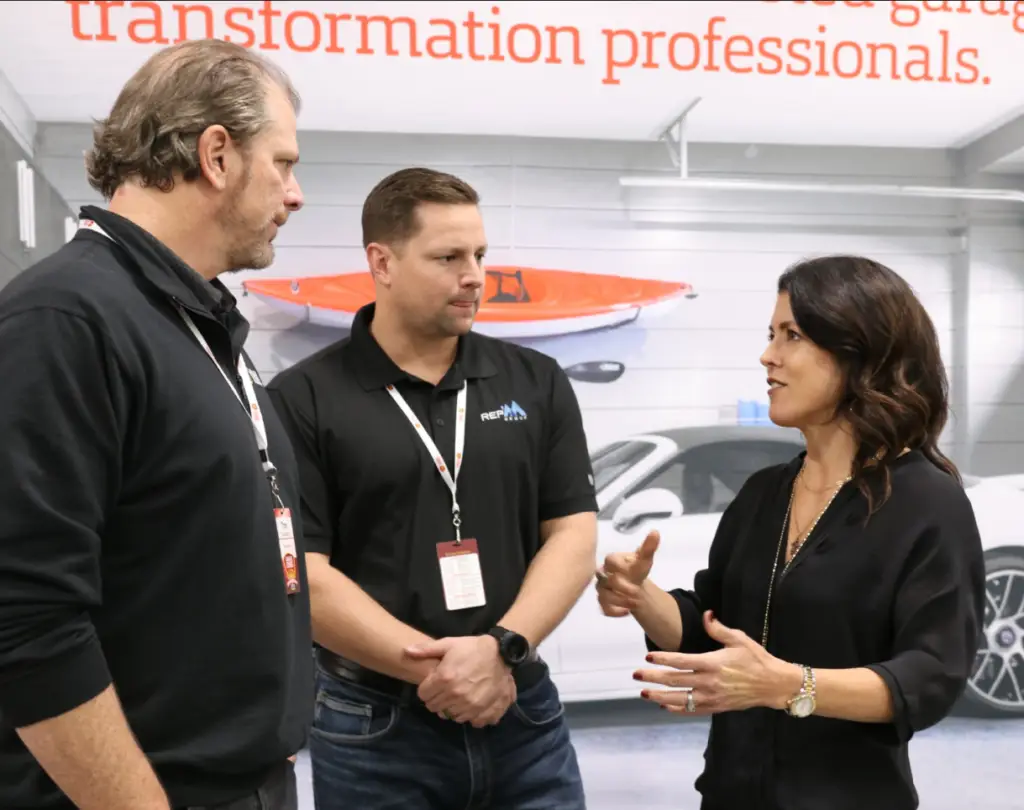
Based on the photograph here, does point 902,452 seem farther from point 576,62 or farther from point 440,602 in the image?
point 576,62

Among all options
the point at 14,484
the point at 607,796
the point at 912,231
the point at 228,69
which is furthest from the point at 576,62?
the point at 14,484

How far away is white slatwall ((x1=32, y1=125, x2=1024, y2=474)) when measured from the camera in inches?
105

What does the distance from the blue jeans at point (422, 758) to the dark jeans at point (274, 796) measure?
0.42 meters

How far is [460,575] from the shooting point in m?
1.76

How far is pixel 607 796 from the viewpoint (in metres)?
2.73

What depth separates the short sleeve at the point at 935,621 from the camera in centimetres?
137

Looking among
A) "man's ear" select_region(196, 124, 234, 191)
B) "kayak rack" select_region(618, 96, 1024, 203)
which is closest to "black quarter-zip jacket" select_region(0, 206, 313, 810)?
"man's ear" select_region(196, 124, 234, 191)

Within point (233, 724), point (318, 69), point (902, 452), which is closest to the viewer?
point (233, 724)

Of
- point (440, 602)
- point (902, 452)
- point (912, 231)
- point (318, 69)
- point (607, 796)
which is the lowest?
point (607, 796)

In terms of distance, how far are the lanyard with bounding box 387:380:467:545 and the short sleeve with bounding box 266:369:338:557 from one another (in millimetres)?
158

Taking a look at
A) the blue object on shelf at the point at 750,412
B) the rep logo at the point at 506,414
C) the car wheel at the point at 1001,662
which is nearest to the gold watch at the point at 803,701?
the rep logo at the point at 506,414

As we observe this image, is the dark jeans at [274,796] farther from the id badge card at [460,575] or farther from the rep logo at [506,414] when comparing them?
the rep logo at [506,414]

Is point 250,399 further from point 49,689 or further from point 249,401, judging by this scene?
point 49,689

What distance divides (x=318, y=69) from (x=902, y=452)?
1816mm
